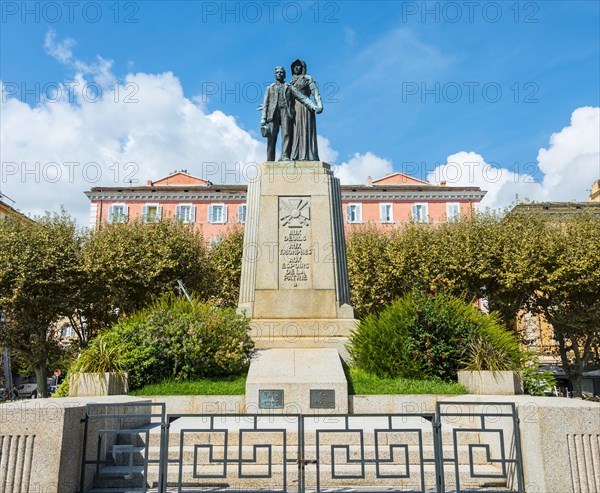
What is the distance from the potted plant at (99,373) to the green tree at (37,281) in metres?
16.7

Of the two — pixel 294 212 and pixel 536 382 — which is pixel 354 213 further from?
pixel 536 382

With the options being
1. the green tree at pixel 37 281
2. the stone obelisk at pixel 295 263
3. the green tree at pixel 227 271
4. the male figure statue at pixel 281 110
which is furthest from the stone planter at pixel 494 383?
the green tree at pixel 227 271

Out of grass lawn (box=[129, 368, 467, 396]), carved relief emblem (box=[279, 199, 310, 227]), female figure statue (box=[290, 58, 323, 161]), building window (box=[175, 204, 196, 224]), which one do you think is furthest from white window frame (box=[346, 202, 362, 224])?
grass lawn (box=[129, 368, 467, 396])

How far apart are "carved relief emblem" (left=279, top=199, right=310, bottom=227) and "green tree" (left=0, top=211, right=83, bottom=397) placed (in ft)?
53.0

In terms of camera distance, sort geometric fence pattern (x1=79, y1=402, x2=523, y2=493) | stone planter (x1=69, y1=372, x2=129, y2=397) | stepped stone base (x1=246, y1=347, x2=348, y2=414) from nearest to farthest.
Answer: geometric fence pattern (x1=79, y1=402, x2=523, y2=493), stepped stone base (x1=246, y1=347, x2=348, y2=414), stone planter (x1=69, y1=372, x2=129, y2=397)

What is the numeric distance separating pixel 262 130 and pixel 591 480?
11.6 meters

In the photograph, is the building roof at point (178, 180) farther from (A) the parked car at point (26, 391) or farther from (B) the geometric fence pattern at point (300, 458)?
(B) the geometric fence pattern at point (300, 458)

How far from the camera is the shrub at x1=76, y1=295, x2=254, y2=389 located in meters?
10.2

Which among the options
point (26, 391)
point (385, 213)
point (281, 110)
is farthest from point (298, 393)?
point (385, 213)

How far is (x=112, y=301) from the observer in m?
27.8

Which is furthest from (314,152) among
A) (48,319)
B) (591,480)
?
(48,319)

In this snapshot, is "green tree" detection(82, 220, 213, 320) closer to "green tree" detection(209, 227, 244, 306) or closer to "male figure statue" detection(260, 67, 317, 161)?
"green tree" detection(209, 227, 244, 306)

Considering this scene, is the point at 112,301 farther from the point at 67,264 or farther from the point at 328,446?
the point at 328,446

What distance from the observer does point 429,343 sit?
408 inches
